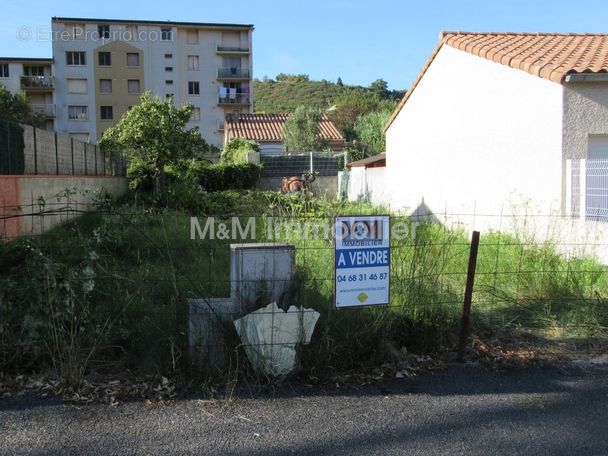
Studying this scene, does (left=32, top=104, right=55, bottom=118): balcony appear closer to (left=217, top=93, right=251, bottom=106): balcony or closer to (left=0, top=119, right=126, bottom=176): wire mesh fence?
(left=217, top=93, right=251, bottom=106): balcony

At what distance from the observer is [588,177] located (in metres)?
Result: 9.05

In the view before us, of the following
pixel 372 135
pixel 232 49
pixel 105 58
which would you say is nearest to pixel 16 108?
pixel 105 58

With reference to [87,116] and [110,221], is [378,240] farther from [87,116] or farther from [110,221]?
[87,116]

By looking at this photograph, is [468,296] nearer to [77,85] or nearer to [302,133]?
[302,133]

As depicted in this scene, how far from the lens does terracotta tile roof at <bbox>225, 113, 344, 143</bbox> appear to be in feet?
137

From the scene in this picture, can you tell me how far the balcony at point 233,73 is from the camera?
→ 186 ft

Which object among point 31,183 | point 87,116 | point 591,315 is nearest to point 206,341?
point 591,315

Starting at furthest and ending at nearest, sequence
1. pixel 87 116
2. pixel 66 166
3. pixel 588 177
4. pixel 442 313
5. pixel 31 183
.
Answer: pixel 87 116 < pixel 66 166 < pixel 31 183 < pixel 588 177 < pixel 442 313

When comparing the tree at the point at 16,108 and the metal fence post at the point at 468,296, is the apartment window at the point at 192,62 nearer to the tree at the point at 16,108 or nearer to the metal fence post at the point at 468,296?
the tree at the point at 16,108

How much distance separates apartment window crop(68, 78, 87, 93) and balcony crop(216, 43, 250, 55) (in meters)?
13.2

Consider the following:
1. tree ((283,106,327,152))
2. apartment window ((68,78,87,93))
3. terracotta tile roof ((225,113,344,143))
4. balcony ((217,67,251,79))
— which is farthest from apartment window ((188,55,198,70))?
tree ((283,106,327,152))

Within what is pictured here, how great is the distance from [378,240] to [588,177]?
5.96 meters

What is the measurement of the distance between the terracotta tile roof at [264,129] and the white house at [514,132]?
84.0 feet

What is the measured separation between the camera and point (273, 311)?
14.1 ft
